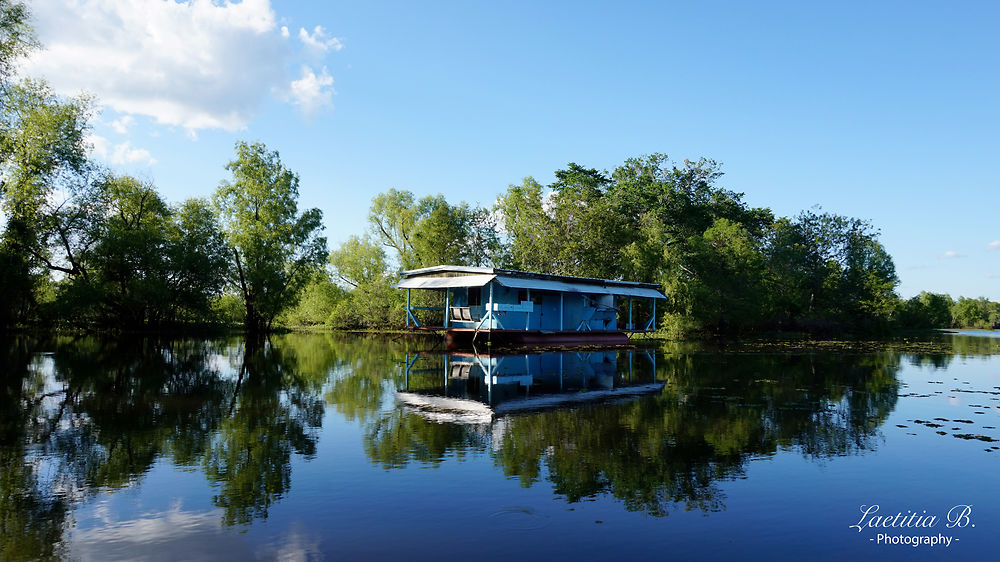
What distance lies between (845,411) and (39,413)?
14.0m

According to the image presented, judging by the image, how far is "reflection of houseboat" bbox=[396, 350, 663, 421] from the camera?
10.7m

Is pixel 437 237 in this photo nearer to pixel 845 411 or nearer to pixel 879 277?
pixel 845 411

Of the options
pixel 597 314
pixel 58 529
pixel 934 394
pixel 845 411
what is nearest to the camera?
pixel 58 529

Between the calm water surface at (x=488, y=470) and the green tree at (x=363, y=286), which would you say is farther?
the green tree at (x=363, y=286)

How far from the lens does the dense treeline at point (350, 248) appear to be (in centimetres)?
2977

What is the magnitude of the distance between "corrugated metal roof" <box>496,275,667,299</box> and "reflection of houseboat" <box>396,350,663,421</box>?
16.6 ft

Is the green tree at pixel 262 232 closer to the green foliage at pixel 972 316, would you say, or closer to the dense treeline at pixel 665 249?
the dense treeline at pixel 665 249

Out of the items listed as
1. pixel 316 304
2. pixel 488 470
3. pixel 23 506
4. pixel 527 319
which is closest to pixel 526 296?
pixel 527 319

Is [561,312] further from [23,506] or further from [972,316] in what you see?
[972,316]

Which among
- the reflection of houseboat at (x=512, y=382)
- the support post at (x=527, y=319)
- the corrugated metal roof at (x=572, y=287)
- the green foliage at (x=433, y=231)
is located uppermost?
the green foliage at (x=433, y=231)

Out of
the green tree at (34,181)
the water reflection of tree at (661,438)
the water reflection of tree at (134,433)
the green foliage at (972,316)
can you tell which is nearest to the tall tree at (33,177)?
the green tree at (34,181)

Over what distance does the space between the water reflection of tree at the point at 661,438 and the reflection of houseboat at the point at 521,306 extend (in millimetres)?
13695

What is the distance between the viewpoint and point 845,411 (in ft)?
34.9

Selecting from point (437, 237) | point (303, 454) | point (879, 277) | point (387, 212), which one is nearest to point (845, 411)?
point (303, 454)
